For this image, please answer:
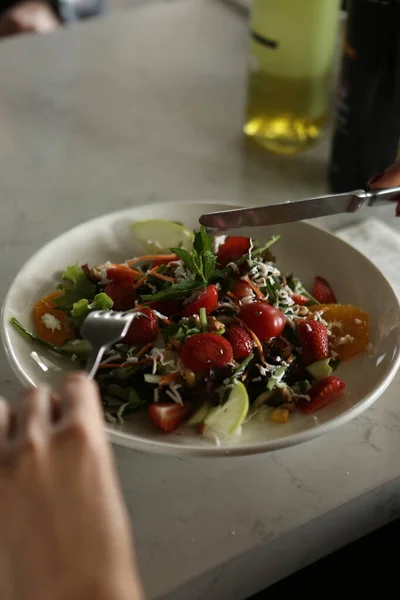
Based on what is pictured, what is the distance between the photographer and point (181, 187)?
132 centimetres

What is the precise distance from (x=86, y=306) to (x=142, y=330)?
0.26 ft

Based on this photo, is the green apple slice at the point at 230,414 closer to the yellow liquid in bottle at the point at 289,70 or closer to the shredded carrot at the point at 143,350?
the shredded carrot at the point at 143,350

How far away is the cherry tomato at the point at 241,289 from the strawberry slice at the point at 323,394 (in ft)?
0.50

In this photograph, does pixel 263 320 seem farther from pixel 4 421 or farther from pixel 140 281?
pixel 4 421

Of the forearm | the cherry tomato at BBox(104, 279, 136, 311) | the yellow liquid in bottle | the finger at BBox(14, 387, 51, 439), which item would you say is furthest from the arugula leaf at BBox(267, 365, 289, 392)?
the forearm

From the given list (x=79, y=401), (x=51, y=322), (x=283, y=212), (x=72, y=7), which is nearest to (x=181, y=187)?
(x=283, y=212)

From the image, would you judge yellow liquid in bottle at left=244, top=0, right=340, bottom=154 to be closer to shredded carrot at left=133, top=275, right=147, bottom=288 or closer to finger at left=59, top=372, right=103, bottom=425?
shredded carrot at left=133, top=275, right=147, bottom=288

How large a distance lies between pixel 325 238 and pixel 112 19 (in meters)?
1.15

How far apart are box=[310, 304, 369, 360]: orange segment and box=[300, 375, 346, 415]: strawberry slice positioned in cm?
8

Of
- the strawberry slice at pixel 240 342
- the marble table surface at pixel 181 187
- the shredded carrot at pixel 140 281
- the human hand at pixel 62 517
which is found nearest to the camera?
the human hand at pixel 62 517

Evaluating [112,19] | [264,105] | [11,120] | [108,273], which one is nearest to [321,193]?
[264,105]

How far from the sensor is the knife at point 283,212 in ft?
3.08

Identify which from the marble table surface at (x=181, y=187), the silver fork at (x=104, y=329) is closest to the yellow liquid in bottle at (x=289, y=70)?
the marble table surface at (x=181, y=187)

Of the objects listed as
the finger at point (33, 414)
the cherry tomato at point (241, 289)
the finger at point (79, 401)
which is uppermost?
the finger at point (79, 401)
